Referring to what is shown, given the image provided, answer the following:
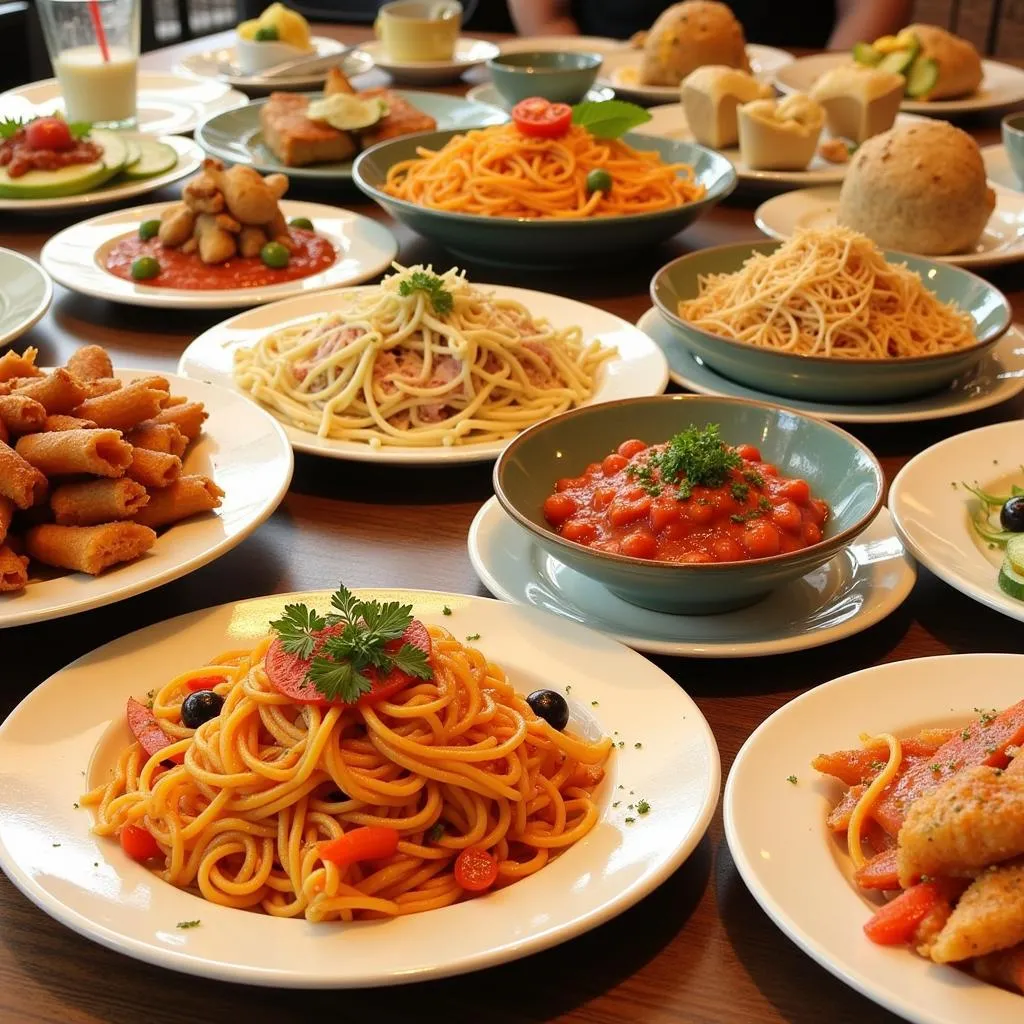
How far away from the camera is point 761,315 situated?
10.1 feet

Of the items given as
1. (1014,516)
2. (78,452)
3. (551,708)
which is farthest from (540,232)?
(551,708)

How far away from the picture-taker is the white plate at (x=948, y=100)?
532 centimetres

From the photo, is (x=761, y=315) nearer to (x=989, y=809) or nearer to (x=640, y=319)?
(x=640, y=319)

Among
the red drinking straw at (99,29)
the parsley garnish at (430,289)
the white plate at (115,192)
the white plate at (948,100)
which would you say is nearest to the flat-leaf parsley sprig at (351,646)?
the parsley garnish at (430,289)

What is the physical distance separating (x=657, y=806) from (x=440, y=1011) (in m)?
0.36

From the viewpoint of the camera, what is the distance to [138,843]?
1.56m

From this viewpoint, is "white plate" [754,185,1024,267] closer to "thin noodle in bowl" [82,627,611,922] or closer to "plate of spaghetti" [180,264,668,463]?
"plate of spaghetti" [180,264,668,463]

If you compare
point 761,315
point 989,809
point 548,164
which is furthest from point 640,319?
point 989,809

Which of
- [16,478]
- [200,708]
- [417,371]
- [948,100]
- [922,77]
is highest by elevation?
[16,478]

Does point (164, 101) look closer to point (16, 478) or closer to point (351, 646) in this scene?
point (16, 478)

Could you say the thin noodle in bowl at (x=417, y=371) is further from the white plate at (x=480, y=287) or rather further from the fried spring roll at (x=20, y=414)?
the fried spring roll at (x=20, y=414)

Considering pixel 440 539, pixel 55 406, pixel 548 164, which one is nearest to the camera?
pixel 55 406

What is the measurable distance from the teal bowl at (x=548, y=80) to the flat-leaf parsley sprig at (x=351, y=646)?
3.94m

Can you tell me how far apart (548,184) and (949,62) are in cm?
248
